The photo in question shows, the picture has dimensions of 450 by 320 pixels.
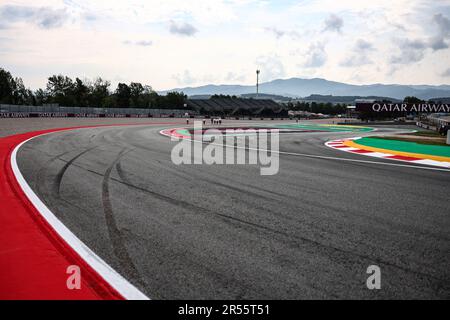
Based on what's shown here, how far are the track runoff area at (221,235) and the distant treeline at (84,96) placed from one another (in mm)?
87785

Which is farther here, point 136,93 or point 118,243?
point 136,93

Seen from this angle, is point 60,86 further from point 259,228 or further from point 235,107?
point 259,228

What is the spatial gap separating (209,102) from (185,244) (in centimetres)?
10408

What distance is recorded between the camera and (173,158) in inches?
404

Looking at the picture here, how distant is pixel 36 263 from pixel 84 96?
96045mm

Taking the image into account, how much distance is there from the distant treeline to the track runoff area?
288 feet

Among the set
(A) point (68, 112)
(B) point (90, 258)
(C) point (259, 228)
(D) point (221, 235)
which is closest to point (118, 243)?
(B) point (90, 258)

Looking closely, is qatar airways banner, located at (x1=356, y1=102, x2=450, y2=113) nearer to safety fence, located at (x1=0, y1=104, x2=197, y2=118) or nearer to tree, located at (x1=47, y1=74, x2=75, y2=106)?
safety fence, located at (x1=0, y1=104, x2=197, y2=118)

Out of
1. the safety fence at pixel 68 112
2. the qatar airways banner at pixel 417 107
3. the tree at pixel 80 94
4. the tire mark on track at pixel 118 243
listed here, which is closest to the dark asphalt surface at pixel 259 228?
the tire mark on track at pixel 118 243

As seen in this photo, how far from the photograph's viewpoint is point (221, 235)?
13.6 feet

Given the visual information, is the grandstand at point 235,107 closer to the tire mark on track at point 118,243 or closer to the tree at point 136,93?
the tree at point 136,93

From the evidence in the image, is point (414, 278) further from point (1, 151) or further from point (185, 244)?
point (1, 151)

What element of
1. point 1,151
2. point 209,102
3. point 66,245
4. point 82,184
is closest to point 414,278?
point 66,245

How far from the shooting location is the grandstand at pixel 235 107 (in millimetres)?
90625
